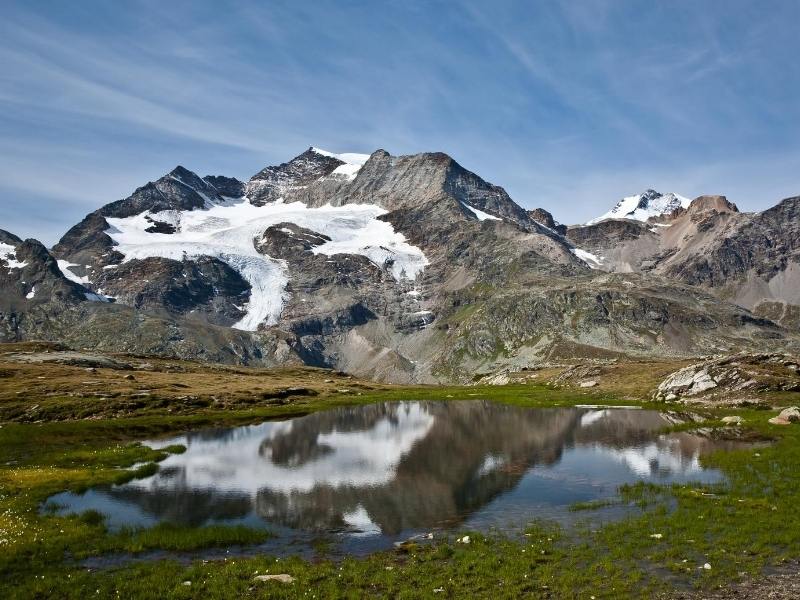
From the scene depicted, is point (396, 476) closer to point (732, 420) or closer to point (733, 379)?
point (732, 420)

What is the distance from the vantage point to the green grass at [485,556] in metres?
23.6

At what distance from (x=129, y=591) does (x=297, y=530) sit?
1167 cm

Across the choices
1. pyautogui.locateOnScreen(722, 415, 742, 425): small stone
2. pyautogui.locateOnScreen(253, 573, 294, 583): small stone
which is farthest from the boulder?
pyautogui.locateOnScreen(253, 573, 294, 583): small stone

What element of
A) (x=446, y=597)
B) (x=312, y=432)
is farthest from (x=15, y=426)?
(x=446, y=597)

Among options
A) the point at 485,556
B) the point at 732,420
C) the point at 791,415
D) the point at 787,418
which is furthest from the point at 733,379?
the point at 485,556

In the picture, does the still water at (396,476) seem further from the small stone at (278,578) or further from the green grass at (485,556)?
the small stone at (278,578)

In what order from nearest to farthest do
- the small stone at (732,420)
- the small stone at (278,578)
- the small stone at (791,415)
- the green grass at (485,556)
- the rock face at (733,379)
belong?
the green grass at (485,556) → the small stone at (278,578) → the small stone at (791,415) → the small stone at (732,420) → the rock face at (733,379)

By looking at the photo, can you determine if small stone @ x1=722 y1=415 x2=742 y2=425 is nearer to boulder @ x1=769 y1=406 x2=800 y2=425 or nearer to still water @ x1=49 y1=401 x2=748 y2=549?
boulder @ x1=769 y1=406 x2=800 y2=425

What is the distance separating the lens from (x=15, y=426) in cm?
7275

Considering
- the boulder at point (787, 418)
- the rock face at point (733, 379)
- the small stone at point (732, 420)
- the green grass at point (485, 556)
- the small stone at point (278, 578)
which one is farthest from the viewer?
the rock face at point (733, 379)

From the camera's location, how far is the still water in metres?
36.2

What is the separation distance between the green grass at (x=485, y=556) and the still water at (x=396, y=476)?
294cm

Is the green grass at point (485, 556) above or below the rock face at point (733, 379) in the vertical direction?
below

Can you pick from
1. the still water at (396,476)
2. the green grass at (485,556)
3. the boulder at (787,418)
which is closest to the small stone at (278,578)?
the green grass at (485,556)
